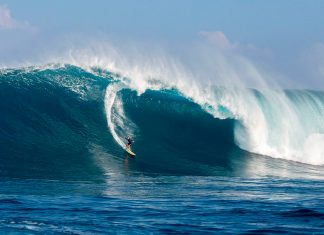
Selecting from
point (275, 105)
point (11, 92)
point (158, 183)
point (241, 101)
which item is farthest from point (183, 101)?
point (158, 183)

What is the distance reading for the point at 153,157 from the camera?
61.1 ft

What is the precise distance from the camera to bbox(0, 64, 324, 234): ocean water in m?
9.92

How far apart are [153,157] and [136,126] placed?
10.0ft

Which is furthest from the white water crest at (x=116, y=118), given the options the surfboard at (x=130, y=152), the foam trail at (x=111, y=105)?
the surfboard at (x=130, y=152)

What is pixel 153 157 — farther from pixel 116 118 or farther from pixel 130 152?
pixel 116 118

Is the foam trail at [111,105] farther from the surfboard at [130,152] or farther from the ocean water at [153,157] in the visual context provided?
the surfboard at [130,152]

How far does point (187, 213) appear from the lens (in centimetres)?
1038

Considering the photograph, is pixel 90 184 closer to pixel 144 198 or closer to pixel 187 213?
pixel 144 198

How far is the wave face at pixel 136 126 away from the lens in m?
17.4

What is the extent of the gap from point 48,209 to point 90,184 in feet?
11.0

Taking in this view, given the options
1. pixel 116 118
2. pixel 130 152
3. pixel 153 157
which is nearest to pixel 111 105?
pixel 116 118

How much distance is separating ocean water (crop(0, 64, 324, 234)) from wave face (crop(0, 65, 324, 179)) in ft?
0.14

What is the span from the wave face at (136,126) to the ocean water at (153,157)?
0.04 metres

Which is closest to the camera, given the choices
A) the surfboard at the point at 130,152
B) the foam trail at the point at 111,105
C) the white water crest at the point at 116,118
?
the surfboard at the point at 130,152
